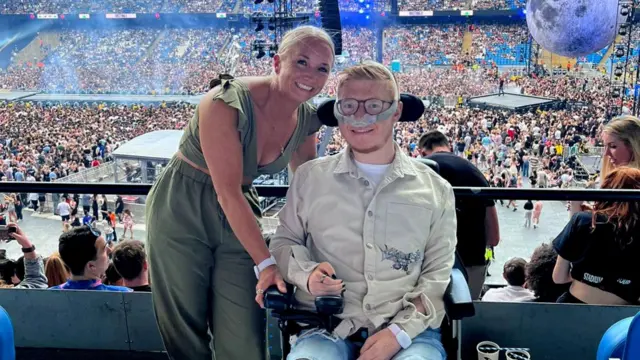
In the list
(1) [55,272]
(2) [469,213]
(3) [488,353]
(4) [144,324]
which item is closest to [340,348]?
(3) [488,353]

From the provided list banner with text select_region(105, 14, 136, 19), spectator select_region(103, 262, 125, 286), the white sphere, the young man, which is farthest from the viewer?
banner with text select_region(105, 14, 136, 19)

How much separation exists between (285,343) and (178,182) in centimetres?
44

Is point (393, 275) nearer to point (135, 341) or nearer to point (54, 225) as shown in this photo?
point (135, 341)

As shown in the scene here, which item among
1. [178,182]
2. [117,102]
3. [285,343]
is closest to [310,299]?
[285,343]

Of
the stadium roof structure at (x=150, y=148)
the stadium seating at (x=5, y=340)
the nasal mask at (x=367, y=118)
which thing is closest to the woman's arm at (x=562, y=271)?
the nasal mask at (x=367, y=118)

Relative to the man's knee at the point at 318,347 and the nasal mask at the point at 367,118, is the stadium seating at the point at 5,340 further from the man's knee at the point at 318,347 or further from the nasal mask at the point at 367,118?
the nasal mask at the point at 367,118

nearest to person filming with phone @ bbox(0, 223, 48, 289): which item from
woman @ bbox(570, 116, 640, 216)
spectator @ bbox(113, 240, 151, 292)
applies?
spectator @ bbox(113, 240, 151, 292)

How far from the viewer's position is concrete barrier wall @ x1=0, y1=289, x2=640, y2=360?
1710mm

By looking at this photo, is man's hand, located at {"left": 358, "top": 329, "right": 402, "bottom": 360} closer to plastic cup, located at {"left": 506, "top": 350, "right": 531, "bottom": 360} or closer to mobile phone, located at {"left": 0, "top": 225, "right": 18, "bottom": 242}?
plastic cup, located at {"left": 506, "top": 350, "right": 531, "bottom": 360}

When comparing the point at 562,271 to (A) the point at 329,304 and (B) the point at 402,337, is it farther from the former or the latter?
(A) the point at 329,304

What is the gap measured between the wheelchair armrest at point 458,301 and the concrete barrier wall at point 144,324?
0.49m

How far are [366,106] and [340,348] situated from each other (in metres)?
0.53

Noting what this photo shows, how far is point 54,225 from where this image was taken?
11344 mm

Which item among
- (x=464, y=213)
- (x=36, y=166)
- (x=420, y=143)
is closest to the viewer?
(x=464, y=213)
